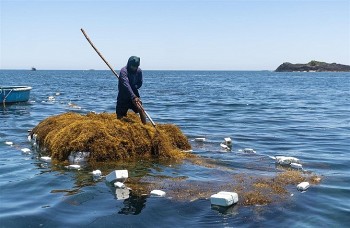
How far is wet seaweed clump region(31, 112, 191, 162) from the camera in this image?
11.3 metres

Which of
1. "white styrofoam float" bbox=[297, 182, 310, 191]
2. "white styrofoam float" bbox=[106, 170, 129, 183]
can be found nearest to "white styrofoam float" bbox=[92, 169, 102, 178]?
"white styrofoam float" bbox=[106, 170, 129, 183]

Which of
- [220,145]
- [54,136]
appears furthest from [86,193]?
[220,145]

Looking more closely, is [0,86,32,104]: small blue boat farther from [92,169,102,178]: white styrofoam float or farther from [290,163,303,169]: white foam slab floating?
[290,163,303,169]: white foam slab floating

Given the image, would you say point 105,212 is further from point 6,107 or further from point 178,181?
point 6,107

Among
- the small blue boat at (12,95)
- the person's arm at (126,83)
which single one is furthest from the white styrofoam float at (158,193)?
the small blue boat at (12,95)

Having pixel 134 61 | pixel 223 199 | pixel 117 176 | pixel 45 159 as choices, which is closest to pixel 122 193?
pixel 117 176

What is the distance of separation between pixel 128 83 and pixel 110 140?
1.70m

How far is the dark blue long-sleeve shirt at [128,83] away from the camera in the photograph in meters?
12.2

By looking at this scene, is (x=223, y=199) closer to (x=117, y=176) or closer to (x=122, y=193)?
(x=122, y=193)

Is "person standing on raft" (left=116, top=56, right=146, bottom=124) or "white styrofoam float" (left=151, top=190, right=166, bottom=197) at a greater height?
"person standing on raft" (left=116, top=56, right=146, bottom=124)

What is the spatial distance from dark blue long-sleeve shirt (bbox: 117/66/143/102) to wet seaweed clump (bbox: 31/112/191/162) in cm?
72

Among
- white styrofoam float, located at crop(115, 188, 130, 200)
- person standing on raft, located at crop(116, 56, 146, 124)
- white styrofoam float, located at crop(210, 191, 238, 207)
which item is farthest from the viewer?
person standing on raft, located at crop(116, 56, 146, 124)

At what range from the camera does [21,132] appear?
58.1 feet

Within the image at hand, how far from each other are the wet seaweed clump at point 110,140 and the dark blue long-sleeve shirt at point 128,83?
28.5 inches
